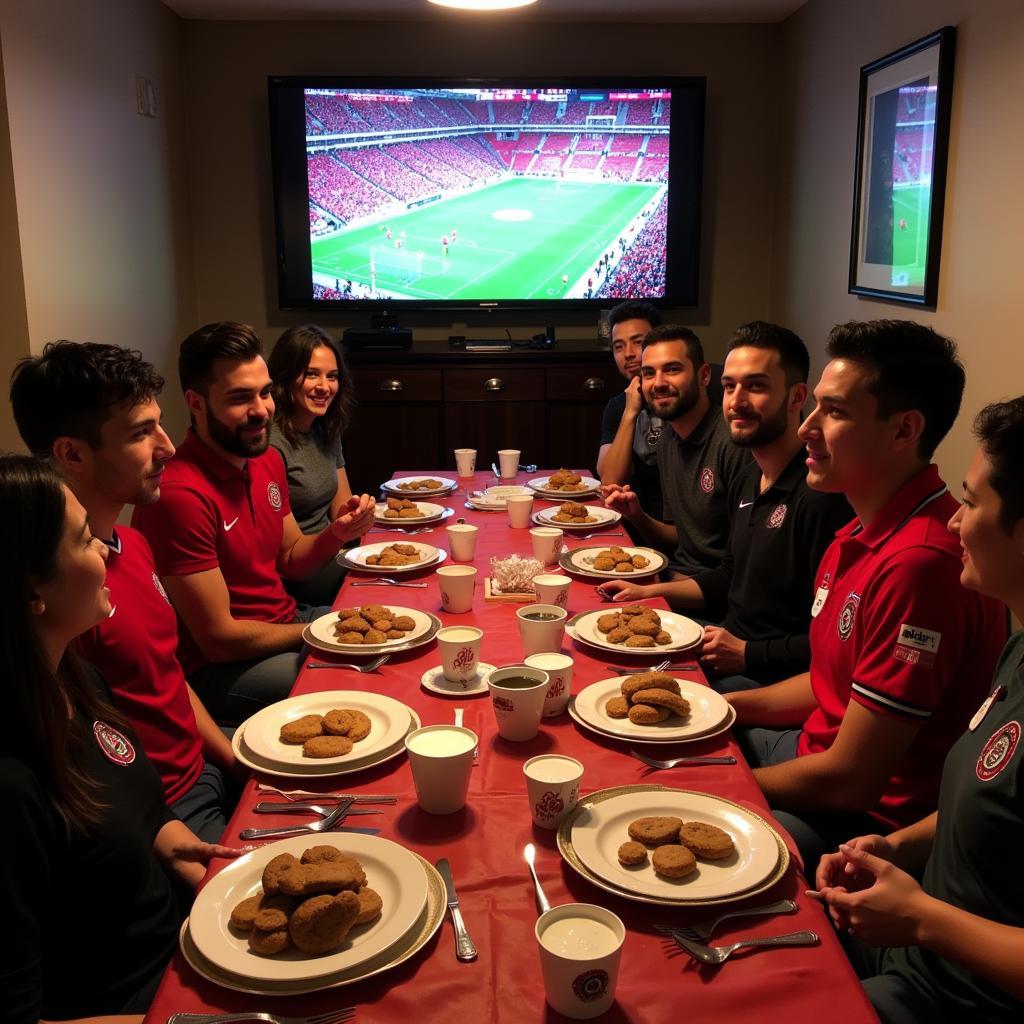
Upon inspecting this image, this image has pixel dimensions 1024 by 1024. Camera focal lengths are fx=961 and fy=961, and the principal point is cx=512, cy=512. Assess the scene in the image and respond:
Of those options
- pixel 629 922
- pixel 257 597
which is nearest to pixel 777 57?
pixel 257 597

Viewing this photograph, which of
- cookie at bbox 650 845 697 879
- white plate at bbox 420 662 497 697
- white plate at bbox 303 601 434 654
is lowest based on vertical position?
white plate at bbox 420 662 497 697

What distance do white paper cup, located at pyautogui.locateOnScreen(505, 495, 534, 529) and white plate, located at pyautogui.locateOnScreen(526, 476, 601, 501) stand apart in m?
0.44

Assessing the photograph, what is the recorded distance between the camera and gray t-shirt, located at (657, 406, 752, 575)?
9.61 feet

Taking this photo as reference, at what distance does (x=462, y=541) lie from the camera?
→ 2459 millimetres

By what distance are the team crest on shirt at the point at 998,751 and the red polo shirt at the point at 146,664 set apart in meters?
1.30

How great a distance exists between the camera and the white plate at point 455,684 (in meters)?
1.69

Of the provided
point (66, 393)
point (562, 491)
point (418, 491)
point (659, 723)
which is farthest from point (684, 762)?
point (418, 491)

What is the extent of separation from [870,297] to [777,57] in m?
1.96

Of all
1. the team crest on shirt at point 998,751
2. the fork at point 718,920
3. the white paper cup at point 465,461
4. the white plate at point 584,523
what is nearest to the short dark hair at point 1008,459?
the team crest on shirt at point 998,751

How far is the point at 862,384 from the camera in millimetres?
1798

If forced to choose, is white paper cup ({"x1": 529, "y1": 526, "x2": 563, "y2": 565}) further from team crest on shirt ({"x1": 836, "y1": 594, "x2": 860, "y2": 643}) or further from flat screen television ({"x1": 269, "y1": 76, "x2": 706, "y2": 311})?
flat screen television ({"x1": 269, "y1": 76, "x2": 706, "y2": 311})

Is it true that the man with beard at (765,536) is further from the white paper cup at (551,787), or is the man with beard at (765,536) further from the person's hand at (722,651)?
the white paper cup at (551,787)

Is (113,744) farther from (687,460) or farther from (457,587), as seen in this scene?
(687,460)

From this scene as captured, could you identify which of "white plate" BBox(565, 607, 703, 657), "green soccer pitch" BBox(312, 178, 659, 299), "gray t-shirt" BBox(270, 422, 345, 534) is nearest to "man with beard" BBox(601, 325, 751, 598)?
"white plate" BBox(565, 607, 703, 657)
